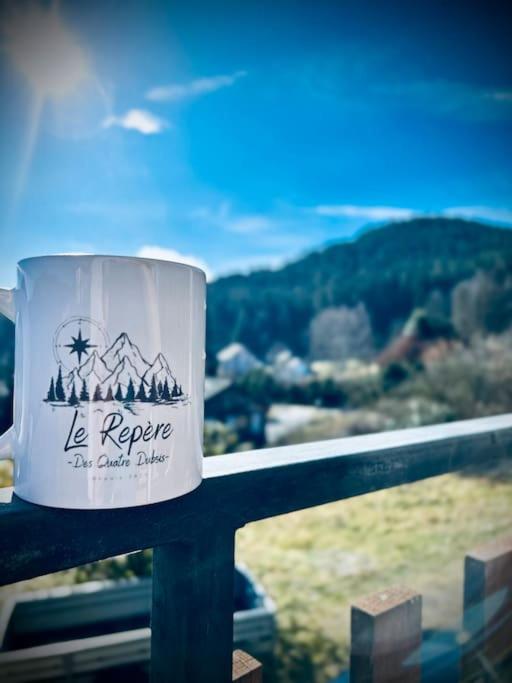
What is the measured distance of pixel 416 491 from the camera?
346 centimetres

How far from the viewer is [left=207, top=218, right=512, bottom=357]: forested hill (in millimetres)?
5602

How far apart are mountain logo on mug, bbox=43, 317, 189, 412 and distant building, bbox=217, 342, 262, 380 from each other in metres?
4.68

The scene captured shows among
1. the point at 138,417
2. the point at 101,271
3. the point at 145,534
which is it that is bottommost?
the point at 145,534

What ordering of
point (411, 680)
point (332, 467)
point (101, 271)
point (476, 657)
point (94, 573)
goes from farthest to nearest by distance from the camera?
point (94, 573) < point (476, 657) < point (411, 680) < point (332, 467) < point (101, 271)

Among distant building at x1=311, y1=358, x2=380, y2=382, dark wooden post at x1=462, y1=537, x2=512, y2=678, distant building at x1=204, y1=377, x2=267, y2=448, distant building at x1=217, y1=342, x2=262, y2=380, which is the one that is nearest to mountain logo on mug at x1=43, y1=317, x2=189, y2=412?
dark wooden post at x1=462, y1=537, x2=512, y2=678

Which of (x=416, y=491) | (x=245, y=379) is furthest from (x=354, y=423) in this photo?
(x=416, y=491)

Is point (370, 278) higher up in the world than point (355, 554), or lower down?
higher up

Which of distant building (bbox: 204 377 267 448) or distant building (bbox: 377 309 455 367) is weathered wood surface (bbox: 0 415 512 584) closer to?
distant building (bbox: 204 377 267 448)

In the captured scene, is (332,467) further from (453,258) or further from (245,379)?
(453,258)

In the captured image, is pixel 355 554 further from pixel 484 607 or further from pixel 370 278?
pixel 370 278

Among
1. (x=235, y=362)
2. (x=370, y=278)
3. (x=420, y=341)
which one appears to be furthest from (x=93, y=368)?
(x=370, y=278)

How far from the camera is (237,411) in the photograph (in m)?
4.97

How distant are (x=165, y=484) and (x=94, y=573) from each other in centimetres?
237

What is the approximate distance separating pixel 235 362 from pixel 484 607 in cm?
444
